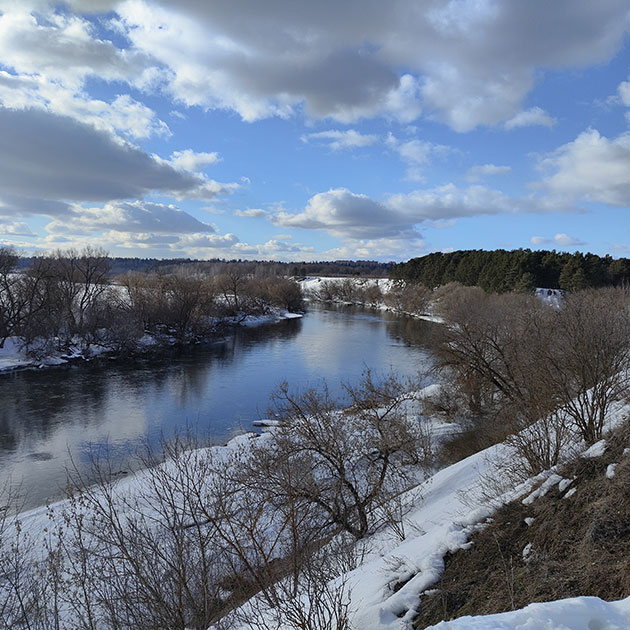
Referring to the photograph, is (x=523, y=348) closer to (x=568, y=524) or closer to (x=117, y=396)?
(x=568, y=524)

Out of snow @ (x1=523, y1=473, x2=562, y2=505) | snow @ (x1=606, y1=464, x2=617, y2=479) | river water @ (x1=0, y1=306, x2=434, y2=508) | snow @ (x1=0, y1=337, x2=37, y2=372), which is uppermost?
snow @ (x1=606, y1=464, x2=617, y2=479)

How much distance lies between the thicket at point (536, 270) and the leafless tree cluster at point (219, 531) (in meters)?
37.4

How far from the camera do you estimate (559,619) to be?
3027 mm

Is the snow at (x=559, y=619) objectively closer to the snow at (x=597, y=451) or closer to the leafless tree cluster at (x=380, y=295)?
the snow at (x=597, y=451)

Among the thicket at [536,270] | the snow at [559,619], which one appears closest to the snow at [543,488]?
the snow at [559,619]

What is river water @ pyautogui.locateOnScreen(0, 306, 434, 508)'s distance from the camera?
17.0 meters

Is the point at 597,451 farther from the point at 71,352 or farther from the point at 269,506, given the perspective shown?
the point at 71,352

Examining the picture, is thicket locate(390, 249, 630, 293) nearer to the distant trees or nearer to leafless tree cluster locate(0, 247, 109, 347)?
the distant trees

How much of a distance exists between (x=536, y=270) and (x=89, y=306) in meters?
48.1

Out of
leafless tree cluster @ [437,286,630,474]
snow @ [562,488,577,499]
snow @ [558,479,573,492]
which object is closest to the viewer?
snow @ [562,488,577,499]

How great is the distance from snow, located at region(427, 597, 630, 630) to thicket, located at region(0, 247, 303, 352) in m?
36.4

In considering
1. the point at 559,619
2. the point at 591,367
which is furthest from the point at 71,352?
the point at 559,619

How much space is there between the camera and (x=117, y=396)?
24.5 metres

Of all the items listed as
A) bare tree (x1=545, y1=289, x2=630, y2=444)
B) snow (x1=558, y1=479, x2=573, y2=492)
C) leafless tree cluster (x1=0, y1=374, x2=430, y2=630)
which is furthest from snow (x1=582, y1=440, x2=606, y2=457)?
leafless tree cluster (x1=0, y1=374, x2=430, y2=630)
